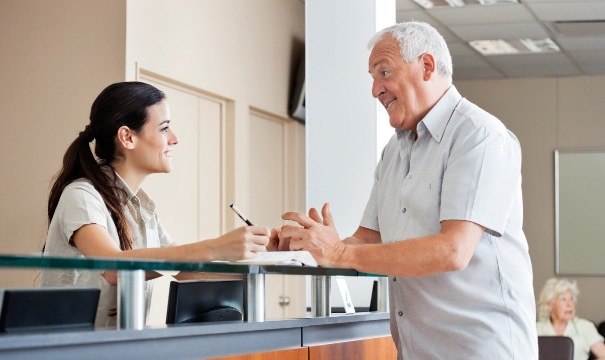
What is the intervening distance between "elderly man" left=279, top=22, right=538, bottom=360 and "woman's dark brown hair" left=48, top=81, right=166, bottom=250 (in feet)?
2.35

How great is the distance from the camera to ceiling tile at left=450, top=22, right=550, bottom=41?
8.80 metres

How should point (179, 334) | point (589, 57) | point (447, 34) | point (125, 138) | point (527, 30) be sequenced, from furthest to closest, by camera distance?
point (589, 57) → point (447, 34) → point (527, 30) → point (125, 138) → point (179, 334)

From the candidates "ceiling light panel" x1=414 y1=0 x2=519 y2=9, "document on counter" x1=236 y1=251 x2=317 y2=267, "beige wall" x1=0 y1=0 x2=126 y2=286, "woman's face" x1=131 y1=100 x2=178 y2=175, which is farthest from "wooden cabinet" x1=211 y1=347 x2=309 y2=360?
"ceiling light panel" x1=414 y1=0 x2=519 y2=9

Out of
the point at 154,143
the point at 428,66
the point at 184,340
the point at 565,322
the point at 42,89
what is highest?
the point at 42,89

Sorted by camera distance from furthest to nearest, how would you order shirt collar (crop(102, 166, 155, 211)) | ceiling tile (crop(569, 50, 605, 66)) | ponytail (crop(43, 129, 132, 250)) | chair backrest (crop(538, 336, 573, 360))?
1. ceiling tile (crop(569, 50, 605, 66))
2. chair backrest (crop(538, 336, 573, 360))
3. shirt collar (crop(102, 166, 155, 211))
4. ponytail (crop(43, 129, 132, 250))

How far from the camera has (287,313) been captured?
8250 mm

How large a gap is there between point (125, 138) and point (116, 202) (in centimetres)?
26

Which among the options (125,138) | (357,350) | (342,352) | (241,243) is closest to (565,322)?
(357,350)

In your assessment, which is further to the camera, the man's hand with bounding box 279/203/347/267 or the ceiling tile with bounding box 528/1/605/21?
the ceiling tile with bounding box 528/1/605/21

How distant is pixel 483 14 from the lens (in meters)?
8.41

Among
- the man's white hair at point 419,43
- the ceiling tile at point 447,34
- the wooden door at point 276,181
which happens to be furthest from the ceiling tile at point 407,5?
the man's white hair at point 419,43

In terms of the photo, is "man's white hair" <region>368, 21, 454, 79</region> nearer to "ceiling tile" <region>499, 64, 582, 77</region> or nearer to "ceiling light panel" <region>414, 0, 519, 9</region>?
"ceiling light panel" <region>414, 0, 519, 9</region>

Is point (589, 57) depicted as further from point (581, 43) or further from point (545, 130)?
point (545, 130)

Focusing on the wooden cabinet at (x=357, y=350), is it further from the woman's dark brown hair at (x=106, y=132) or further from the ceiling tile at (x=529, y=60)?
the ceiling tile at (x=529, y=60)
